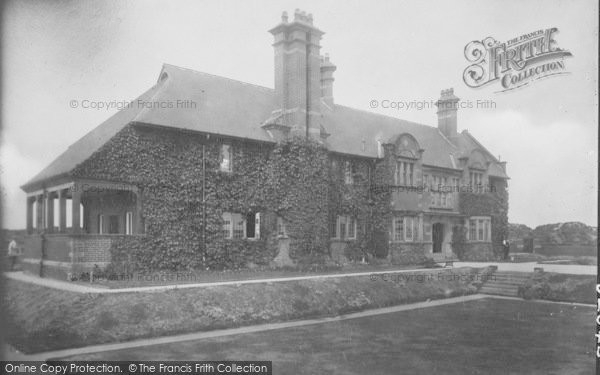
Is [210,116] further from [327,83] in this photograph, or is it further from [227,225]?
[327,83]

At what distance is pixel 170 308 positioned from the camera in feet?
44.5

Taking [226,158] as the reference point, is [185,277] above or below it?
below

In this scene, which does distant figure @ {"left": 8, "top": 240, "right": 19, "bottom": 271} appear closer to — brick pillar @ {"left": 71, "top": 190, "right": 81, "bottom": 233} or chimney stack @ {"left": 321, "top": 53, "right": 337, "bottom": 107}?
brick pillar @ {"left": 71, "top": 190, "right": 81, "bottom": 233}

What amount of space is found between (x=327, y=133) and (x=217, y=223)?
316 inches

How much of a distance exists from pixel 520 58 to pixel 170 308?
441 inches

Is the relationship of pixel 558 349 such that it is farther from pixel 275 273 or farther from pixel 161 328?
pixel 275 273

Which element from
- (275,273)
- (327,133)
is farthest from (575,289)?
(327,133)

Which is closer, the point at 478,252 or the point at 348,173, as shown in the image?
the point at 348,173

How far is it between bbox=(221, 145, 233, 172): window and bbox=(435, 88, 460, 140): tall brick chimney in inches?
772

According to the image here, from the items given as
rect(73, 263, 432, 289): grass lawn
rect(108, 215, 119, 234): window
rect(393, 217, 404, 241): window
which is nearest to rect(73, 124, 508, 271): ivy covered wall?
rect(393, 217, 404, 241): window

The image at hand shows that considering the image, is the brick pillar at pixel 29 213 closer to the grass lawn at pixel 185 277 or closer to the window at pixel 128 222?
the window at pixel 128 222

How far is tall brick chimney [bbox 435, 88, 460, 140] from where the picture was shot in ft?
123

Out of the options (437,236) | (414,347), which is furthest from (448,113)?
(414,347)

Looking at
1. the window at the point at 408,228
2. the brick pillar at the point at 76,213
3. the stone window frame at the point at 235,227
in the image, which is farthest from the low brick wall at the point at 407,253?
the brick pillar at the point at 76,213
